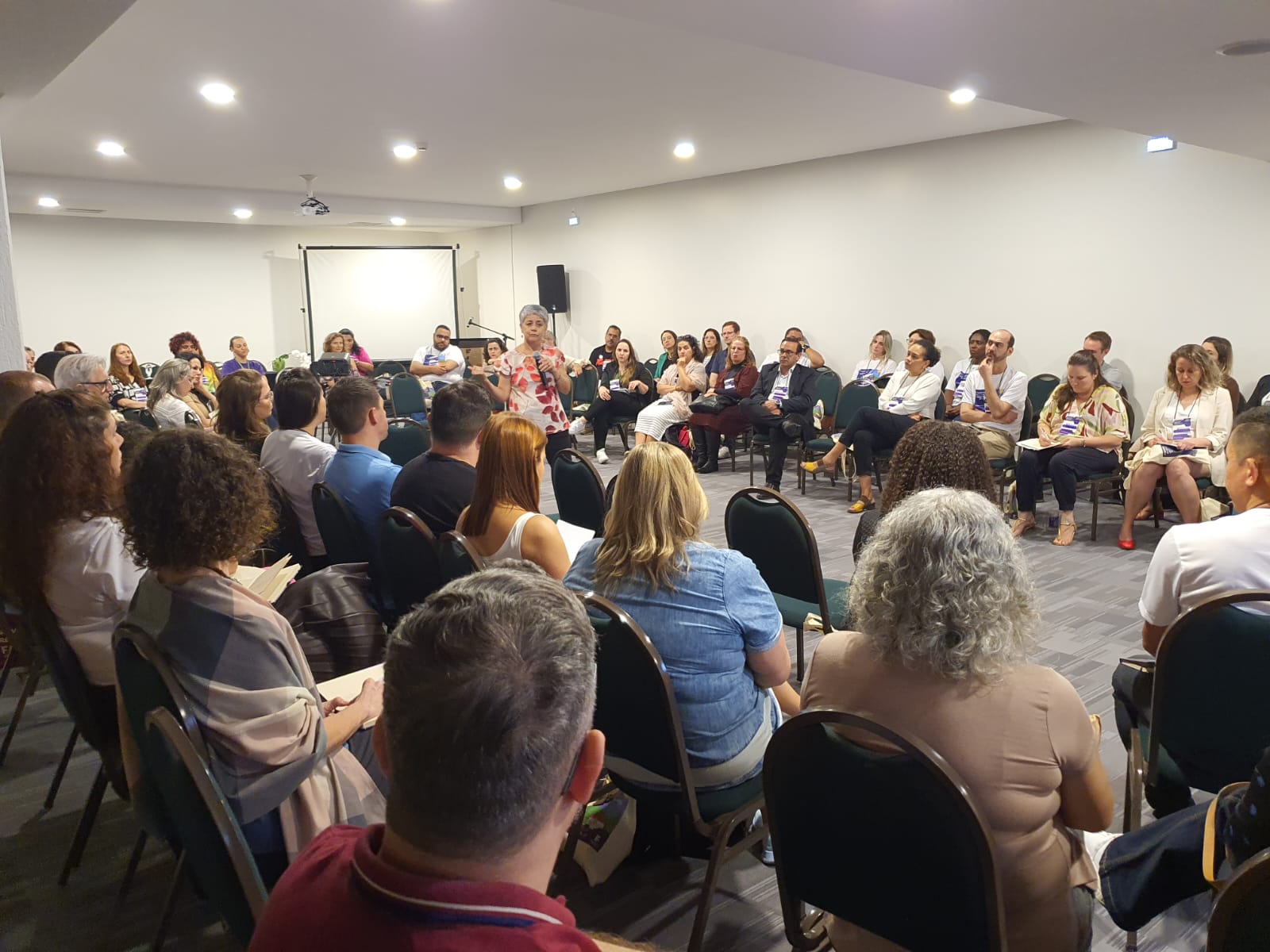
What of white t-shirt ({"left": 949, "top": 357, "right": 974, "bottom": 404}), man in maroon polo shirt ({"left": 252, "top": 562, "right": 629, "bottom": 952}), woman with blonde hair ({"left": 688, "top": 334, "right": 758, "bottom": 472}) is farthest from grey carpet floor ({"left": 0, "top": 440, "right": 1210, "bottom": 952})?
woman with blonde hair ({"left": 688, "top": 334, "right": 758, "bottom": 472})

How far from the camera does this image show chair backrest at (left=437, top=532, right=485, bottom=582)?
95.1 inches

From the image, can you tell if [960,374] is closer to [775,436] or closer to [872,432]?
[872,432]

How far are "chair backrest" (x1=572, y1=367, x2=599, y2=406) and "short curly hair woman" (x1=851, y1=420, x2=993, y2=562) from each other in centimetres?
748

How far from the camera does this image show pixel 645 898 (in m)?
2.20

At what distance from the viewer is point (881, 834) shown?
1.32m

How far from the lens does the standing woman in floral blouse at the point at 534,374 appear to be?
18.9 ft

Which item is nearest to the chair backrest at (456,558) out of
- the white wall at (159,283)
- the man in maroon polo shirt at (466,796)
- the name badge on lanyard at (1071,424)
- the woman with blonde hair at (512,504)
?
the woman with blonde hair at (512,504)

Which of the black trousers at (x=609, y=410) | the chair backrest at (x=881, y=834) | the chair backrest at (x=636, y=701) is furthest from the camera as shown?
the black trousers at (x=609, y=410)

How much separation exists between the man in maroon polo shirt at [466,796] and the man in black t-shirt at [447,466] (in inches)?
89.4

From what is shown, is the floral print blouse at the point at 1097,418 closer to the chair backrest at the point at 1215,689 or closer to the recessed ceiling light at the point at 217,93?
the chair backrest at the point at 1215,689

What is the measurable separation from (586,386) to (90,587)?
319 inches

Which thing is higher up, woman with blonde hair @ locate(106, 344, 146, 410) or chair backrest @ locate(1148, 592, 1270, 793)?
woman with blonde hair @ locate(106, 344, 146, 410)

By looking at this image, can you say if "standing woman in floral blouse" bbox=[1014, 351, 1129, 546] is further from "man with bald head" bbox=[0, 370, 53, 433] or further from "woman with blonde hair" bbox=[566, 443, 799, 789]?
"man with bald head" bbox=[0, 370, 53, 433]

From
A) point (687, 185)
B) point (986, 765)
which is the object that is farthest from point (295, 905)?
point (687, 185)
